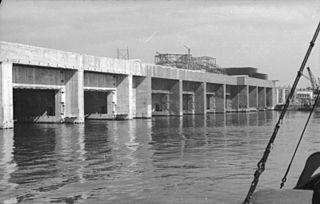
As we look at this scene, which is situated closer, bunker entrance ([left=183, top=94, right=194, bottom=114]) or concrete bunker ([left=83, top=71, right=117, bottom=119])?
concrete bunker ([left=83, top=71, right=117, bottom=119])

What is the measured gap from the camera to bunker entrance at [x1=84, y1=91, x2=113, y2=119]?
81.2m

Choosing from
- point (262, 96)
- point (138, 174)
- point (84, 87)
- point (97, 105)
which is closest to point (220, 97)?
point (262, 96)

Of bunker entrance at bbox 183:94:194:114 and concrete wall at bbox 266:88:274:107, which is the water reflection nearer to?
bunker entrance at bbox 183:94:194:114

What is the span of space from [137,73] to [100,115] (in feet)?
32.7

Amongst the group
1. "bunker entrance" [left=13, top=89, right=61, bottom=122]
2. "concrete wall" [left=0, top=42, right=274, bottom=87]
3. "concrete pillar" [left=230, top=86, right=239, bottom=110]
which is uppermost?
"concrete wall" [left=0, top=42, right=274, bottom=87]

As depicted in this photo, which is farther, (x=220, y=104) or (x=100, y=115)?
(x=220, y=104)

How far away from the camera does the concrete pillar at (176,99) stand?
10200cm

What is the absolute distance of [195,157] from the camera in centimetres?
2362

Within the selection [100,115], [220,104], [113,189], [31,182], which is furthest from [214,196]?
[220,104]

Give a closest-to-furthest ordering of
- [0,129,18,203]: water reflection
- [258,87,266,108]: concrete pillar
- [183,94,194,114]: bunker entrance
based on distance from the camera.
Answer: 1. [0,129,18,203]: water reflection
2. [183,94,194,114]: bunker entrance
3. [258,87,266,108]: concrete pillar

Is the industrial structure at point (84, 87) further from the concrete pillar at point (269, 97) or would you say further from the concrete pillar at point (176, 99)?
the concrete pillar at point (269, 97)

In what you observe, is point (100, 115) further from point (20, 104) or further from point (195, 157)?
point (195, 157)

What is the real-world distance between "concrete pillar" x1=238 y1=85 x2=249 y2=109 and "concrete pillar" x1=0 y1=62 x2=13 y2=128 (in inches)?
3962

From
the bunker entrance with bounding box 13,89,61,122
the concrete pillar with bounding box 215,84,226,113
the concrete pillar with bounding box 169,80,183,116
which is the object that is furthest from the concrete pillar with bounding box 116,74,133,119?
the concrete pillar with bounding box 215,84,226,113
